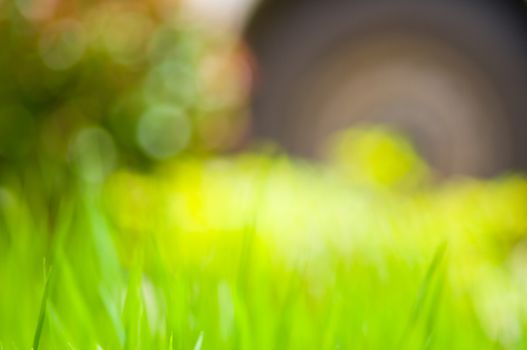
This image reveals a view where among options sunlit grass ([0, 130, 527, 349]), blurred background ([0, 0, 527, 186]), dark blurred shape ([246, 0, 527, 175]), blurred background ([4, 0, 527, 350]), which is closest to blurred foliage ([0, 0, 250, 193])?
blurred background ([4, 0, 527, 350])

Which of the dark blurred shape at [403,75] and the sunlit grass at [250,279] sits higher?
the sunlit grass at [250,279]

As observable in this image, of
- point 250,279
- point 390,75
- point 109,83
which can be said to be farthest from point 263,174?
point 390,75

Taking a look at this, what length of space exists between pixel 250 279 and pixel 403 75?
2.80 metres

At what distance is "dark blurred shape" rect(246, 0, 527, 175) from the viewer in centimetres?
402

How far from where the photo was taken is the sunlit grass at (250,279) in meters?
1.04

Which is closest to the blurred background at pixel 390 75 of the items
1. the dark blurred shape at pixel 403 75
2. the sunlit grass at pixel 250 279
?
the dark blurred shape at pixel 403 75

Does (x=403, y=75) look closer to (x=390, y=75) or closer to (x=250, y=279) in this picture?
(x=390, y=75)

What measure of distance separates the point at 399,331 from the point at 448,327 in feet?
0.26

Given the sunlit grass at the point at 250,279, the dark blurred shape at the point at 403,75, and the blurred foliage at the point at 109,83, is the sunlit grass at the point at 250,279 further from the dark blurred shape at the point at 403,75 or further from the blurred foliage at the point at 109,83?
the dark blurred shape at the point at 403,75

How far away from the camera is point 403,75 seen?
4.12 metres

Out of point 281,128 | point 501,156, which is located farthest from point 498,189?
point 281,128

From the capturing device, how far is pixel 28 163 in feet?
9.67

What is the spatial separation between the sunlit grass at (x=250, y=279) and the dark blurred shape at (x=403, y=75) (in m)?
1.54

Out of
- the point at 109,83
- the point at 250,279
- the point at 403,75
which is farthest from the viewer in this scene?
the point at 403,75
